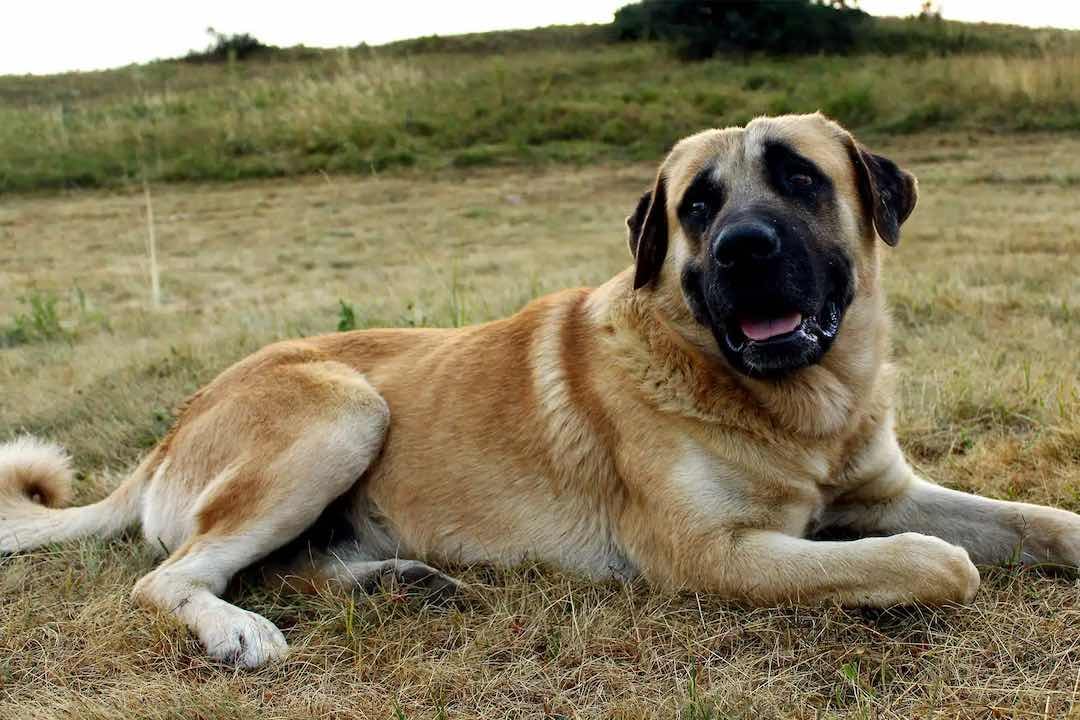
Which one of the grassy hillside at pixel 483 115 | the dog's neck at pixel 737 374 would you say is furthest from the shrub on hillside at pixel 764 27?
the dog's neck at pixel 737 374

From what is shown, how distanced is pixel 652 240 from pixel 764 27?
65.4 feet

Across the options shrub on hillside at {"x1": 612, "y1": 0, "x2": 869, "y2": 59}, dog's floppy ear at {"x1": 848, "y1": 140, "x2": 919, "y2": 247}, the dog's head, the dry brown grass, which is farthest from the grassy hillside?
dog's floppy ear at {"x1": 848, "y1": 140, "x2": 919, "y2": 247}

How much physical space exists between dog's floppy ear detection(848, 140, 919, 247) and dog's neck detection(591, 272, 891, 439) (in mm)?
229

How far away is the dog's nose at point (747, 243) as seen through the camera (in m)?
2.60

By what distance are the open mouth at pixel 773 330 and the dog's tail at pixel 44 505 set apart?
208 cm

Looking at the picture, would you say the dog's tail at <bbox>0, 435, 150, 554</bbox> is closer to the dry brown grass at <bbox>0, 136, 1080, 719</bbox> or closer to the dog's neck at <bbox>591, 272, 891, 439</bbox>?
the dry brown grass at <bbox>0, 136, 1080, 719</bbox>

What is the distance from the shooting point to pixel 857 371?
117 inches

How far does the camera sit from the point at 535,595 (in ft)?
9.24

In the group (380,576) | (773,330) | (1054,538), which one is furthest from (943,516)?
(380,576)

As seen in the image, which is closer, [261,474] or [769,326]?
[769,326]

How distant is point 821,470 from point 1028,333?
9.61 feet

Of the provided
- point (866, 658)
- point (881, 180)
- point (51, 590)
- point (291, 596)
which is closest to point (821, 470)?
point (866, 658)

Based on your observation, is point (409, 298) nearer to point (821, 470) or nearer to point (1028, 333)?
point (1028, 333)

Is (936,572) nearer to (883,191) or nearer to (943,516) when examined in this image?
(943,516)
